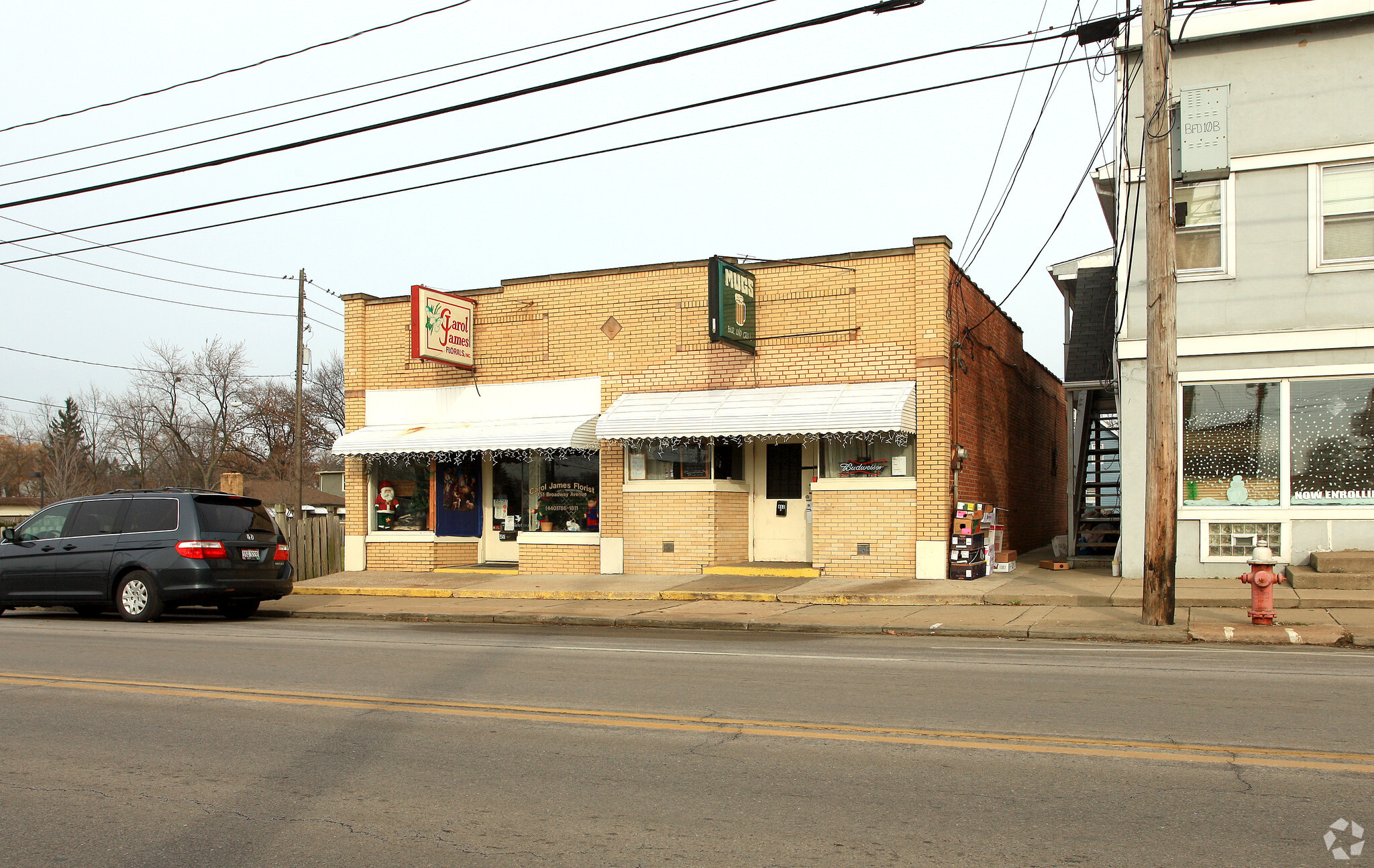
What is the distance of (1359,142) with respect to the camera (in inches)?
568

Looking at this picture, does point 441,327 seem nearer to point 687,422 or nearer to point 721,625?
point 687,422

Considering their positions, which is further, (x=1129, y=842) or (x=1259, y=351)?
(x=1259, y=351)

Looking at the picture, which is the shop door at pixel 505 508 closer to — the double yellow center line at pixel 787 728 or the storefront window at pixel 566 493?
the storefront window at pixel 566 493

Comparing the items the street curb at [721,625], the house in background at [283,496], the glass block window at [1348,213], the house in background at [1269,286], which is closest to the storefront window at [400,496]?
the street curb at [721,625]

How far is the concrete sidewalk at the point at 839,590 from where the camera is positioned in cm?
1348

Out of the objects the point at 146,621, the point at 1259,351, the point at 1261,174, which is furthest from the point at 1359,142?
the point at 146,621

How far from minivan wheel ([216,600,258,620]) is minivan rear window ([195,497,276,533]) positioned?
3.69 ft

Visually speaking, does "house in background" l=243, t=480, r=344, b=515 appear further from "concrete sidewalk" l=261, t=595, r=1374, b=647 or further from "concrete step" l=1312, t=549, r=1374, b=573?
"concrete step" l=1312, t=549, r=1374, b=573

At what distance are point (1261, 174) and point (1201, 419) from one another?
3482 mm

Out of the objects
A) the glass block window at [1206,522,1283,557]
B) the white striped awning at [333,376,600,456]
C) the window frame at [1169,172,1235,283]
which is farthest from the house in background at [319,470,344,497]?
the window frame at [1169,172,1235,283]

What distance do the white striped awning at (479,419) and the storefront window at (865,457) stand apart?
4.19m

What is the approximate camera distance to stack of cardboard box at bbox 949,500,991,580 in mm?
16609

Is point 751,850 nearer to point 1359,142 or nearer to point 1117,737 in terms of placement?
point 1117,737

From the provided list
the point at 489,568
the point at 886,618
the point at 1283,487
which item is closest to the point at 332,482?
the point at 489,568
